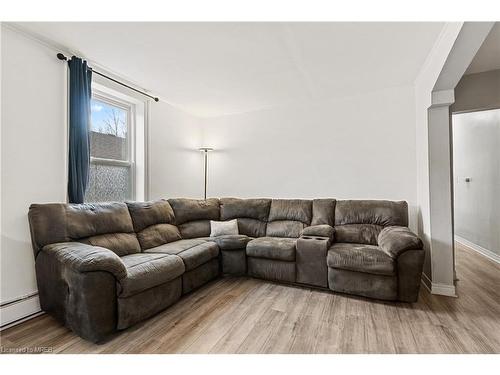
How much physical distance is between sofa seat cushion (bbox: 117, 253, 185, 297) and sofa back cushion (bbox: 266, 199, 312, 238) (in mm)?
1550

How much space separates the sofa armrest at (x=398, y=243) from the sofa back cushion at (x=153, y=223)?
2465 millimetres

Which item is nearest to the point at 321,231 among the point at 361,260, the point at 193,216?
the point at 361,260

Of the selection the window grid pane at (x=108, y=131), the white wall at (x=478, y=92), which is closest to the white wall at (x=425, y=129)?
the white wall at (x=478, y=92)

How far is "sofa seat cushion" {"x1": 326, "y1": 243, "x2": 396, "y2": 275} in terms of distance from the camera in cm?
241

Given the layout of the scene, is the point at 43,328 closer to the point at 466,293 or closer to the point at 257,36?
the point at 257,36

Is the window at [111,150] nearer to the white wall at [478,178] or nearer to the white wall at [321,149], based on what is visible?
the white wall at [321,149]

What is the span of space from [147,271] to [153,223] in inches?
42.4

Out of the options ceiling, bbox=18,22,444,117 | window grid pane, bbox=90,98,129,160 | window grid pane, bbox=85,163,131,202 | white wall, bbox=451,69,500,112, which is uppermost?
ceiling, bbox=18,22,444,117

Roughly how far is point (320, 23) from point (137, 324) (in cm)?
287

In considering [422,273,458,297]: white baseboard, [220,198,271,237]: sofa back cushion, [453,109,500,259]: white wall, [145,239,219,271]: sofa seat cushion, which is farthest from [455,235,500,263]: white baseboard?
[145,239,219,271]: sofa seat cushion

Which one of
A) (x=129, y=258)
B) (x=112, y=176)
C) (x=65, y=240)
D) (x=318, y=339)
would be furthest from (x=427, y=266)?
(x=112, y=176)

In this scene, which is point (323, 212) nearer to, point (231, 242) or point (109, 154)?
point (231, 242)

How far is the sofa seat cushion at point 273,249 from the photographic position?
114 inches

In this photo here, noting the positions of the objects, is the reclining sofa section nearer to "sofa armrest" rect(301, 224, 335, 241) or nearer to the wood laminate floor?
"sofa armrest" rect(301, 224, 335, 241)
